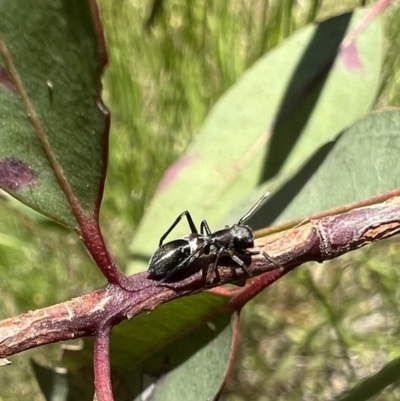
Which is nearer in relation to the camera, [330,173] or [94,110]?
[94,110]

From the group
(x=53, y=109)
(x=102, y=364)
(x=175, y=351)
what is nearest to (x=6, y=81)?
(x=53, y=109)

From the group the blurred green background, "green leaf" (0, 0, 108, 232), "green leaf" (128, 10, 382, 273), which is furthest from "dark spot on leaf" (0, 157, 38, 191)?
the blurred green background

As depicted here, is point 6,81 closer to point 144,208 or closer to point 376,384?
point 376,384

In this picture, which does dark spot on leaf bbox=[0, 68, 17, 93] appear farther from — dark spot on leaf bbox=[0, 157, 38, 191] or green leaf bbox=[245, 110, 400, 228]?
green leaf bbox=[245, 110, 400, 228]

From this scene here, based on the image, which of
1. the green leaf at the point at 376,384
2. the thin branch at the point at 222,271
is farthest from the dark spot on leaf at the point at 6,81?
the green leaf at the point at 376,384

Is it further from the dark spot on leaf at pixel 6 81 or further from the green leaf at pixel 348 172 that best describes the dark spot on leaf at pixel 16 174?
the green leaf at pixel 348 172

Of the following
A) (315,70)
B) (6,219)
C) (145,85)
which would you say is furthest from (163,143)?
(315,70)

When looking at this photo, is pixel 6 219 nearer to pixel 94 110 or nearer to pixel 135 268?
pixel 135 268
